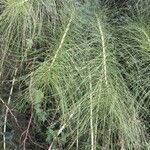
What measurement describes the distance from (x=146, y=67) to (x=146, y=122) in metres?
0.31

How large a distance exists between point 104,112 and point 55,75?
0.36m

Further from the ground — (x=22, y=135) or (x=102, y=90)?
(x=102, y=90)

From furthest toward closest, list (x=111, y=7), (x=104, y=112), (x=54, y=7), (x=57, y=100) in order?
(x=111, y=7)
(x=54, y=7)
(x=57, y=100)
(x=104, y=112)

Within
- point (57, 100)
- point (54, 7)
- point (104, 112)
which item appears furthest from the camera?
point (54, 7)

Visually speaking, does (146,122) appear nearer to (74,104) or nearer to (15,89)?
(74,104)

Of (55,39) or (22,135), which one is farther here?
(55,39)

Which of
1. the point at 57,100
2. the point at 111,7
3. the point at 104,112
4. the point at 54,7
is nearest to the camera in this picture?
the point at 104,112

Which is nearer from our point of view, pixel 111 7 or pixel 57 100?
pixel 57 100

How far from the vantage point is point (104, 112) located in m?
2.29

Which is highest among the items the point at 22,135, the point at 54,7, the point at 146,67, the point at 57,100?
the point at 54,7

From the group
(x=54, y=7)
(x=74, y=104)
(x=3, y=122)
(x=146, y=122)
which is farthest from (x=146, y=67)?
(x=3, y=122)

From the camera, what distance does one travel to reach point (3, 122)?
2383mm

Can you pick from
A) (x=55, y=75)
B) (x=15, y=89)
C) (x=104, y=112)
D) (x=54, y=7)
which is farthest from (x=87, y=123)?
(x=54, y=7)

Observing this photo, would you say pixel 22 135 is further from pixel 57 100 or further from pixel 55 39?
pixel 55 39
